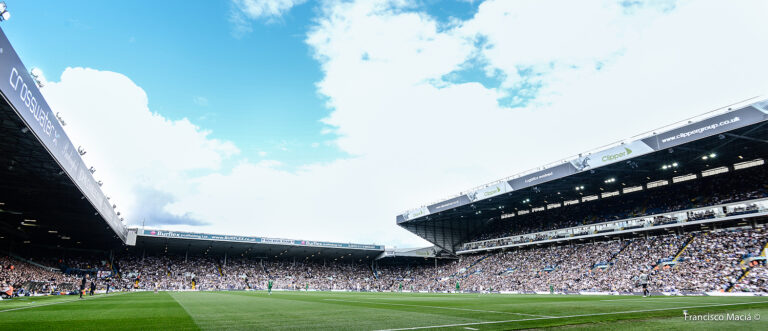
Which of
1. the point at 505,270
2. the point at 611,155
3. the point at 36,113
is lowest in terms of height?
the point at 505,270

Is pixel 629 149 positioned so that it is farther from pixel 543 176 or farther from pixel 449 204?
pixel 449 204

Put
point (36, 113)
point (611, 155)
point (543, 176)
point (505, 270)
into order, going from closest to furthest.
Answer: point (36, 113) < point (611, 155) < point (543, 176) < point (505, 270)

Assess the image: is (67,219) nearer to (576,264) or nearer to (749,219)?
(576,264)

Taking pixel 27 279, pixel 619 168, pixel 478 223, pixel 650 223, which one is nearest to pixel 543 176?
pixel 619 168

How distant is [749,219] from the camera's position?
33.6 metres

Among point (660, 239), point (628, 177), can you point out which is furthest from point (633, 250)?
point (628, 177)

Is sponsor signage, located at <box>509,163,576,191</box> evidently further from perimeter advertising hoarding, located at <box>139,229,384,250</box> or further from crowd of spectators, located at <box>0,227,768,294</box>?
perimeter advertising hoarding, located at <box>139,229,384,250</box>

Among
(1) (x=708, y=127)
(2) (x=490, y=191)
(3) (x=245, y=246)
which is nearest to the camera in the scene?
(1) (x=708, y=127)

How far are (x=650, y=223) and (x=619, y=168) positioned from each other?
6.84m

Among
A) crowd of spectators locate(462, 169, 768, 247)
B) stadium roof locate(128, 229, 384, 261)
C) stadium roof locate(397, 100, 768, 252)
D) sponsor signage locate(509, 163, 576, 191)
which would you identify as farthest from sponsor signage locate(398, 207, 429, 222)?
sponsor signage locate(509, 163, 576, 191)

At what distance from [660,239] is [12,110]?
47824 mm

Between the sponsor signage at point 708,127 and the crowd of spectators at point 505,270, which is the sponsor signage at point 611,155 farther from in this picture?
the crowd of spectators at point 505,270

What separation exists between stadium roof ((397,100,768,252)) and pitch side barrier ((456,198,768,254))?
4.68m

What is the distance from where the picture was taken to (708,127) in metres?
27.6
